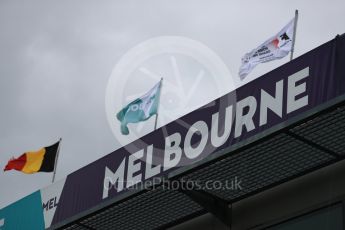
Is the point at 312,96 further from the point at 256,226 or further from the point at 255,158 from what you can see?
the point at 256,226

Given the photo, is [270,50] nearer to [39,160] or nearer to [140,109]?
[140,109]

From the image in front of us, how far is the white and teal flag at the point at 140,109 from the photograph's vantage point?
23578 millimetres

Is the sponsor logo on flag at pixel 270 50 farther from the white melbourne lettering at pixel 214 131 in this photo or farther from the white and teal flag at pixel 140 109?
the white melbourne lettering at pixel 214 131

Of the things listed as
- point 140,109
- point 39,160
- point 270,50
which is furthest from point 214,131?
point 39,160

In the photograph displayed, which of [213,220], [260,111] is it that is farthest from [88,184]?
[260,111]

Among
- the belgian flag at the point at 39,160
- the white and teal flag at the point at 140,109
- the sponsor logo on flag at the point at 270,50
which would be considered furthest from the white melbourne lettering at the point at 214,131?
the belgian flag at the point at 39,160

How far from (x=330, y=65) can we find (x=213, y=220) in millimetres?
5346

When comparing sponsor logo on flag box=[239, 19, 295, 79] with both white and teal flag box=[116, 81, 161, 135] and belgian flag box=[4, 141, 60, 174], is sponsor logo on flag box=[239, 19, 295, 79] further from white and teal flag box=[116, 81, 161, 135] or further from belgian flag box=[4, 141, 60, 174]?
belgian flag box=[4, 141, 60, 174]

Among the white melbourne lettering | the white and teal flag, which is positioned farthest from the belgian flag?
the white melbourne lettering

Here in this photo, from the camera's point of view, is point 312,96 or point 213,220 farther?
point 213,220

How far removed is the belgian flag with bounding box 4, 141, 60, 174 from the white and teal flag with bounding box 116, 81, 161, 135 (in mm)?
3171

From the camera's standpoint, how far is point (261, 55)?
21984 millimetres

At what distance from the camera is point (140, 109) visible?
24.0 metres

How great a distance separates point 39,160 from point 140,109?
4.55 m
